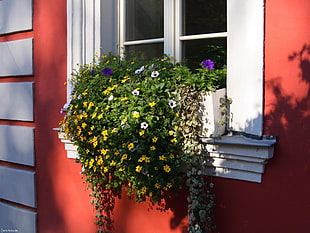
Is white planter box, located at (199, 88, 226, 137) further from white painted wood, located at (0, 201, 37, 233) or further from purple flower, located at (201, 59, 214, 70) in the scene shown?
white painted wood, located at (0, 201, 37, 233)

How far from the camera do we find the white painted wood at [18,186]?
4.07 m

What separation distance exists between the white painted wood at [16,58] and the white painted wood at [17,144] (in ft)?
1.85

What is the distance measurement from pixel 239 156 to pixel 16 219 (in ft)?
8.99

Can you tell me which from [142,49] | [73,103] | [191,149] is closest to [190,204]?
[191,149]

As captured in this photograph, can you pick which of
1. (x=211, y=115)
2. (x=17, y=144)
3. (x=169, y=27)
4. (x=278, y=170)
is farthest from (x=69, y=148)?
(x=278, y=170)

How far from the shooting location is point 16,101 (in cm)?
418

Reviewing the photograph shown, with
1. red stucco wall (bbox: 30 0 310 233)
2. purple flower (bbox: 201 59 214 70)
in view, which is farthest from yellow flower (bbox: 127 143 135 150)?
purple flower (bbox: 201 59 214 70)

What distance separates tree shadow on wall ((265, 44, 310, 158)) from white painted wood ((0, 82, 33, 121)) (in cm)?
245

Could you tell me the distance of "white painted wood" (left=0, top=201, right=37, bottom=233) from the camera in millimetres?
4121

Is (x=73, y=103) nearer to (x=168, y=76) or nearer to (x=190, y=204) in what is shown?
(x=168, y=76)

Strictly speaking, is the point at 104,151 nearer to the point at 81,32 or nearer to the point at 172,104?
the point at 172,104

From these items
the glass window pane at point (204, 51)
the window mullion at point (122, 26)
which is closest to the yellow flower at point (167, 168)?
the glass window pane at point (204, 51)

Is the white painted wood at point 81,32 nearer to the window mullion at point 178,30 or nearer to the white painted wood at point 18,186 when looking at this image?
the window mullion at point 178,30

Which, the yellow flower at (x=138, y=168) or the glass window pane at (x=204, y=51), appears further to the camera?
the glass window pane at (x=204, y=51)
